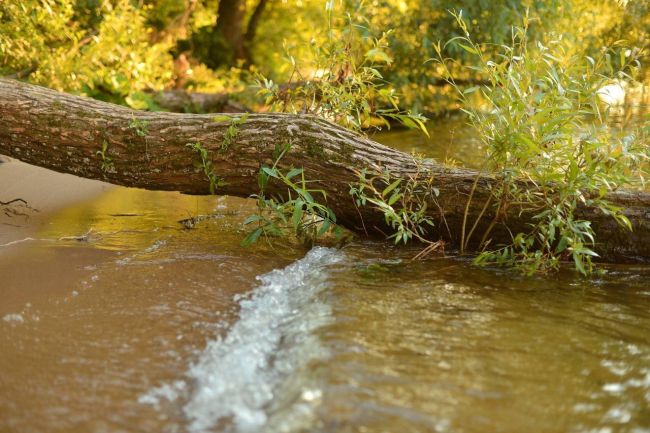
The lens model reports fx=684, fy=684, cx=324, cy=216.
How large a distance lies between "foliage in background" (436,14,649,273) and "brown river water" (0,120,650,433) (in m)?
0.32

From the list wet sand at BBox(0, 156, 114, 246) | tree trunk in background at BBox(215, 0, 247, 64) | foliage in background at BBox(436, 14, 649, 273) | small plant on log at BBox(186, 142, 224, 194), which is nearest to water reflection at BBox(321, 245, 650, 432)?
foliage in background at BBox(436, 14, 649, 273)

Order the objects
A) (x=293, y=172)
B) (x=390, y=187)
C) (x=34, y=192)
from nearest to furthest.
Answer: (x=390, y=187)
(x=293, y=172)
(x=34, y=192)

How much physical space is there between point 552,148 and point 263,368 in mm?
2107

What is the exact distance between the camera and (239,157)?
4.50 meters

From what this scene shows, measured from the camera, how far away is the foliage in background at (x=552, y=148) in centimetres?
367

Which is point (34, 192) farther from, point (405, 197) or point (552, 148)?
point (552, 148)

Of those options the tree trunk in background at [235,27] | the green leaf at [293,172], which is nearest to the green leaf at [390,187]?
the green leaf at [293,172]

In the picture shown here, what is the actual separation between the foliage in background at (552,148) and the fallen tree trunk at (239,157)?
0.70 feet

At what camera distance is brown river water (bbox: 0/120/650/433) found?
2287mm

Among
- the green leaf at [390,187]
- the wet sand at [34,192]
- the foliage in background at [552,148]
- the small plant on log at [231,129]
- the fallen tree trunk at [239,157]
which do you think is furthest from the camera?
the wet sand at [34,192]

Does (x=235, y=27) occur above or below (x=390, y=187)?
above

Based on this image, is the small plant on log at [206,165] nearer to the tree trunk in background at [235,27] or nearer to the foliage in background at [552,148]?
the foliage in background at [552,148]

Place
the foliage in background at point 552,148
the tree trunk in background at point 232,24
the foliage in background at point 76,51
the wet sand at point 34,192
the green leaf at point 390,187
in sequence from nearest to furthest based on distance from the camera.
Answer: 1. the foliage in background at point 552,148
2. the green leaf at point 390,187
3. the wet sand at point 34,192
4. the foliage in background at point 76,51
5. the tree trunk in background at point 232,24

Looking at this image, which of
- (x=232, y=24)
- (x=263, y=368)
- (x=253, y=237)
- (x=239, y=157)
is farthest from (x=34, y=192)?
(x=232, y=24)
